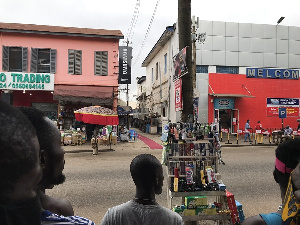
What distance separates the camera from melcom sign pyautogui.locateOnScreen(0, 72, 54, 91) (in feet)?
58.9

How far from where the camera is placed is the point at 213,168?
4758mm

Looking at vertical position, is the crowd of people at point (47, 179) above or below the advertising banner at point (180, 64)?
below

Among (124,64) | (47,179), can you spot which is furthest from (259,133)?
(47,179)

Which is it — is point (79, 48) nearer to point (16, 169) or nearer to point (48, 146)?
point (48, 146)

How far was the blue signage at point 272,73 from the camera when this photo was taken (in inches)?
895

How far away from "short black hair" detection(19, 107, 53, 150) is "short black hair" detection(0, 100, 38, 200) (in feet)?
1.72

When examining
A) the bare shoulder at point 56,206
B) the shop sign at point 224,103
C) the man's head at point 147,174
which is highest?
the shop sign at point 224,103

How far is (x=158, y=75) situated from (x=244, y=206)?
25716 mm

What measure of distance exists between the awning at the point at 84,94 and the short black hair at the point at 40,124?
17027 mm

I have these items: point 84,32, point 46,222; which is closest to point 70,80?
point 84,32

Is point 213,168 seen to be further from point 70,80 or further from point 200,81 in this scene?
point 200,81

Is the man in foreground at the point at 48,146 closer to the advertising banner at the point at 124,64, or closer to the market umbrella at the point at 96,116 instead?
the market umbrella at the point at 96,116

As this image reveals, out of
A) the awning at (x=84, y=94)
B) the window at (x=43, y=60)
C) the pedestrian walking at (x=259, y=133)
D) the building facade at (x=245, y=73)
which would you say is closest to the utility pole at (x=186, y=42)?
the awning at (x=84, y=94)

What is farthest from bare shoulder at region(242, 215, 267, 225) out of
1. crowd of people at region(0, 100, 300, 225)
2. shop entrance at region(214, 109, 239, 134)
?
shop entrance at region(214, 109, 239, 134)
